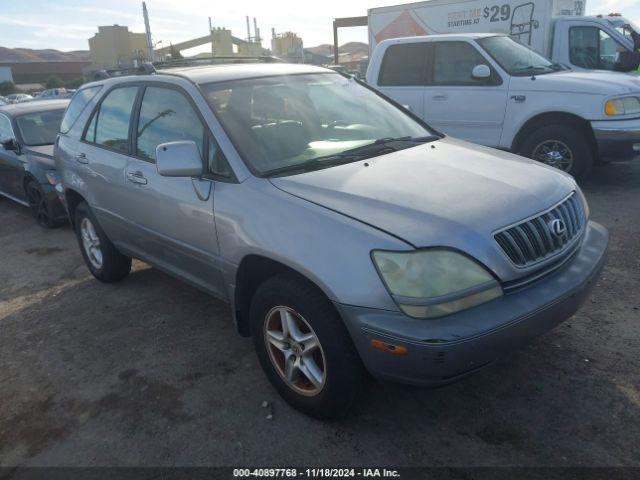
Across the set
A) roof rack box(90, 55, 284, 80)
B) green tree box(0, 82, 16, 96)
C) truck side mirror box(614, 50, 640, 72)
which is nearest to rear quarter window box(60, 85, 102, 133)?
roof rack box(90, 55, 284, 80)

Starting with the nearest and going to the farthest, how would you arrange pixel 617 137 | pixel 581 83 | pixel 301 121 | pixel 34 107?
pixel 301 121
pixel 617 137
pixel 581 83
pixel 34 107

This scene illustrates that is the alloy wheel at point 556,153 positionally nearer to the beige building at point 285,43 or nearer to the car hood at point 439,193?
the car hood at point 439,193

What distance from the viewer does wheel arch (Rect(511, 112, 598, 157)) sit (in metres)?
6.33

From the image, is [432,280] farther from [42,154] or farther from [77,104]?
[42,154]

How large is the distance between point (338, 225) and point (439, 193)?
22.3 inches

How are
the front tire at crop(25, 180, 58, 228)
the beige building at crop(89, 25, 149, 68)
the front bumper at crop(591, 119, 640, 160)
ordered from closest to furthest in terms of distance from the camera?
1. the front bumper at crop(591, 119, 640, 160)
2. the front tire at crop(25, 180, 58, 228)
3. the beige building at crop(89, 25, 149, 68)

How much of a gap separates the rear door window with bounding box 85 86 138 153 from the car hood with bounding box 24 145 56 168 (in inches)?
107

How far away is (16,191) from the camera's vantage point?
7703 millimetres

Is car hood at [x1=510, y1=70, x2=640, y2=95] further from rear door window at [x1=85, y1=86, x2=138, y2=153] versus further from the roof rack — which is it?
rear door window at [x1=85, y1=86, x2=138, y2=153]

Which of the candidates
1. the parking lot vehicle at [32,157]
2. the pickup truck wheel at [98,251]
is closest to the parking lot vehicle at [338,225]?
the pickup truck wheel at [98,251]

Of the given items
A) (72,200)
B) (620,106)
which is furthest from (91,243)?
Result: (620,106)

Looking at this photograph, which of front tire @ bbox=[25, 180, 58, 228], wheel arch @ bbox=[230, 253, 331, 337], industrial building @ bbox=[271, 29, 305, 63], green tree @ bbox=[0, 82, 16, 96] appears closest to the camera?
wheel arch @ bbox=[230, 253, 331, 337]

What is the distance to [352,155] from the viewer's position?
→ 10.1 feet

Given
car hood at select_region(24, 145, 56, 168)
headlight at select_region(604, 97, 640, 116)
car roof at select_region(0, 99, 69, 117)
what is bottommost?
car hood at select_region(24, 145, 56, 168)
